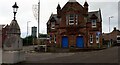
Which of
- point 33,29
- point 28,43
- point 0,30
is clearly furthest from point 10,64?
point 28,43

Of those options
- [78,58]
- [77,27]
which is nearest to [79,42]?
[77,27]

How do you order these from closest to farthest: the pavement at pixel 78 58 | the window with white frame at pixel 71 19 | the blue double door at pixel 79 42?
the pavement at pixel 78 58
the blue double door at pixel 79 42
the window with white frame at pixel 71 19

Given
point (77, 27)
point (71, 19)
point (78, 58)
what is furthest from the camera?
point (71, 19)

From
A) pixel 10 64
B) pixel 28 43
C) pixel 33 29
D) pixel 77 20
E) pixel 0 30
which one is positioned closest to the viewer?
pixel 10 64

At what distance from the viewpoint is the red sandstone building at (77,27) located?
153 ft

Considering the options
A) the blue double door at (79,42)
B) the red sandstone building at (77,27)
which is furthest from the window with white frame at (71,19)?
the blue double door at (79,42)

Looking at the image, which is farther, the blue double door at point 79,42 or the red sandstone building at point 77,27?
the blue double door at point 79,42

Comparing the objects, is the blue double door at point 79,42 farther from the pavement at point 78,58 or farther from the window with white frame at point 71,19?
the pavement at point 78,58

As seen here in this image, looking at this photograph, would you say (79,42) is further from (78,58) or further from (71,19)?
(78,58)

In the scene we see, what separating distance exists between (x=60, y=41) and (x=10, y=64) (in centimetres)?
3141

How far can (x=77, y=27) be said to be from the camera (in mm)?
46531

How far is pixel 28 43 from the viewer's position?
7544 centimetres

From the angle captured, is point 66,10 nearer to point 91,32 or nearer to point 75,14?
point 75,14

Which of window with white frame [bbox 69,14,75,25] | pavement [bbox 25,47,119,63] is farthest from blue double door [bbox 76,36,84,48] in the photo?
pavement [bbox 25,47,119,63]
